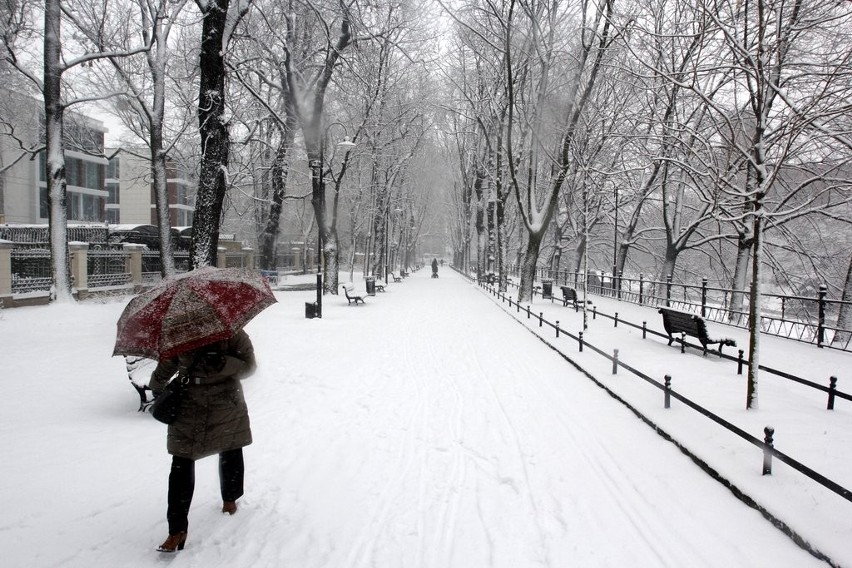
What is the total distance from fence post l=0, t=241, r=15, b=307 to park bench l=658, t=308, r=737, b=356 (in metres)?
17.9

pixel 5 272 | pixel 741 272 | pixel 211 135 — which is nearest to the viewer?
→ pixel 211 135

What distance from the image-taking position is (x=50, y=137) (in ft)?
48.9

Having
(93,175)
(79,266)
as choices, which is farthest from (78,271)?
(93,175)

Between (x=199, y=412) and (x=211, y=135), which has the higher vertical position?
(x=211, y=135)

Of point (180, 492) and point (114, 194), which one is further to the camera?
point (114, 194)

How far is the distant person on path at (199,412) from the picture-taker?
3303 mm

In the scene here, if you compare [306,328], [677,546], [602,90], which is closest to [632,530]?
[677,546]

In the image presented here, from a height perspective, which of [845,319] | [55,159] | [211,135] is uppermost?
[55,159]

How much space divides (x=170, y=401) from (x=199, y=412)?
0.72 ft

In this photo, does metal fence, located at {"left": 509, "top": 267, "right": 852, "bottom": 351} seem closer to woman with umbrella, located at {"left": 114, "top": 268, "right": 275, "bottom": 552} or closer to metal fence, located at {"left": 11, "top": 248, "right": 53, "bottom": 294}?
woman with umbrella, located at {"left": 114, "top": 268, "right": 275, "bottom": 552}

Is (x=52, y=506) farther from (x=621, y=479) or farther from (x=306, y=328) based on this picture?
(x=306, y=328)

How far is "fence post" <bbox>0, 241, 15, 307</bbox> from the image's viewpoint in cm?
1372

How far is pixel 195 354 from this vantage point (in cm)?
329

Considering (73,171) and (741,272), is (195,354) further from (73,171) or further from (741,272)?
(73,171)
